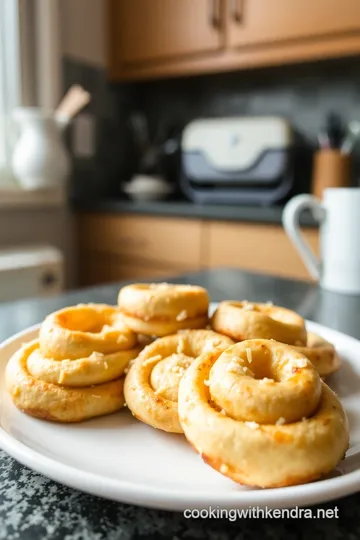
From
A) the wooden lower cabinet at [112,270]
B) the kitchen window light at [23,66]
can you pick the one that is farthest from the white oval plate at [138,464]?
the kitchen window light at [23,66]

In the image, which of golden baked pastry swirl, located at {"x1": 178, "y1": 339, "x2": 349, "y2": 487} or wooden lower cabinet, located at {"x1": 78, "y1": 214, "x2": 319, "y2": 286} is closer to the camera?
golden baked pastry swirl, located at {"x1": 178, "y1": 339, "x2": 349, "y2": 487}

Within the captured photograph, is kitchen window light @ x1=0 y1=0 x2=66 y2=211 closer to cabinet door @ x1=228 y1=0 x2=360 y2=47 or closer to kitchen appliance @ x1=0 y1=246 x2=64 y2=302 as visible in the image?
kitchen appliance @ x1=0 y1=246 x2=64 y2=302

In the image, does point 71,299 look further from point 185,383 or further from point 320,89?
point 320,89

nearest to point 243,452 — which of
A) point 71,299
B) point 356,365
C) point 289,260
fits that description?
point 356,365

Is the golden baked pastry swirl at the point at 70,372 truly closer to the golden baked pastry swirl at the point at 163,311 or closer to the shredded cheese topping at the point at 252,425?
the golden baked pastry swirl at the point at 163,311

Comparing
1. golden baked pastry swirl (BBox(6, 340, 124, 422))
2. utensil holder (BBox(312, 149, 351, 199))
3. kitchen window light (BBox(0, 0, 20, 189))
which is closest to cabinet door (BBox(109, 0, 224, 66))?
kitchen window light (BBox(0, 0, 20, 189))
